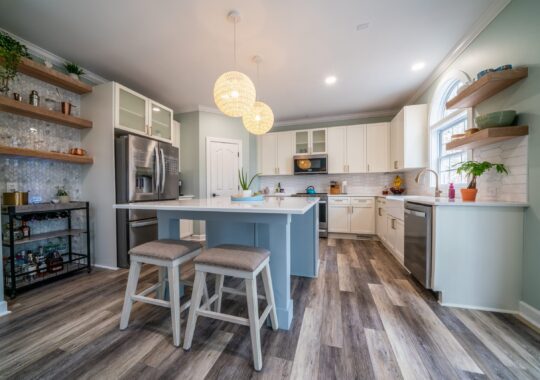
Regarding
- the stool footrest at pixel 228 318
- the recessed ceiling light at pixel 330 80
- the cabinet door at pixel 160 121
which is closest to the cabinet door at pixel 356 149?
the recessed ceiling light at pixel 330 80

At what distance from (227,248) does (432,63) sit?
133 inches

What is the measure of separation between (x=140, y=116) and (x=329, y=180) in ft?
12.6

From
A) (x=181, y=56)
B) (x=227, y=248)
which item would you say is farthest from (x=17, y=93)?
(x=227, y=248)

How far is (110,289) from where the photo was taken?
208 centimetres

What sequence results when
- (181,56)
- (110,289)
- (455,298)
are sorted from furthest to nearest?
1. (181,56)
2. (110,289)
3. (455,298)

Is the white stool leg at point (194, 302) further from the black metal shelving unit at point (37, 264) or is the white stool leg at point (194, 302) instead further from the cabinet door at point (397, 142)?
the cabinet door at point (397, 142)

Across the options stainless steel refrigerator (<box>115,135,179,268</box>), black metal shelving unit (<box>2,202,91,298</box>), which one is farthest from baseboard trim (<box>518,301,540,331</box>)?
black metal shelving unit (<box>2,202,91,298</box>)

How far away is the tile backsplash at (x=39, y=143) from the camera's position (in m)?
2.14

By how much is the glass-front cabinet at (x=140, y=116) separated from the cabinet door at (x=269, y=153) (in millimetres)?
2112

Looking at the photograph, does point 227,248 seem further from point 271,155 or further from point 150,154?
point 271,155

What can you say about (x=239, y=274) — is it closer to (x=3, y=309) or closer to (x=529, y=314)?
(x=3, y=309)

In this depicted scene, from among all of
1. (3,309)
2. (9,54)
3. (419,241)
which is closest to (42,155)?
(9,54)

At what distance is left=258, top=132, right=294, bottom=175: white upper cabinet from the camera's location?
475 cm

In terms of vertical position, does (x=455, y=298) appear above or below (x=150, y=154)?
below
